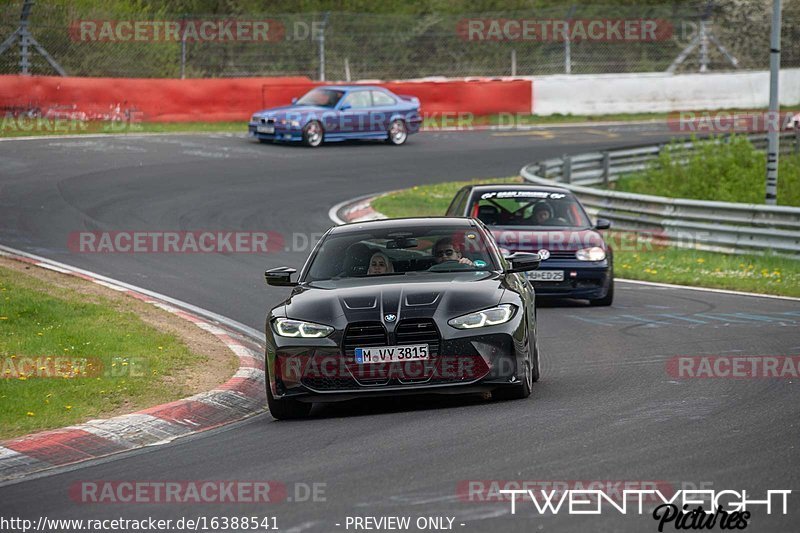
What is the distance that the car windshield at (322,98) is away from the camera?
33.7m

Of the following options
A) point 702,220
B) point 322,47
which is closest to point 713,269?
point 702,220

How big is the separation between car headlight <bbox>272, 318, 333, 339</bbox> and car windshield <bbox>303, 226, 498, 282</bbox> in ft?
3.19

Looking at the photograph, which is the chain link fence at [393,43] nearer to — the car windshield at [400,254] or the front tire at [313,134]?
the front tire at [313,134]

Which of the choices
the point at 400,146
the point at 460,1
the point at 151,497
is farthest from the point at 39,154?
the point at 460,1

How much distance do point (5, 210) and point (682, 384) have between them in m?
15.1

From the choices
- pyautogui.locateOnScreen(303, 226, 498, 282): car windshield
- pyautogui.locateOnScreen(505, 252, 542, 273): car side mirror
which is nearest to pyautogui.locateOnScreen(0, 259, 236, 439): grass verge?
pyautogui.locateOnScreen(303, 226, 498, 282): car windshield

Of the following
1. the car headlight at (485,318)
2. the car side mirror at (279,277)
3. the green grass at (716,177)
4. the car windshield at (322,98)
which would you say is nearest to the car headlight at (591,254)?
the car side mirror at (279,277)

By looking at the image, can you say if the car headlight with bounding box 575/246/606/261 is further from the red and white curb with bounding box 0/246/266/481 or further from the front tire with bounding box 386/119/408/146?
the front tire with bounding box 386/119/408/146

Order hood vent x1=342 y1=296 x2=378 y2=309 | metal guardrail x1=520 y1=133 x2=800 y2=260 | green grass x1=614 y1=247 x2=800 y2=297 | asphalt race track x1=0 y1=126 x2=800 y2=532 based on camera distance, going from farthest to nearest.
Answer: metal guardrail x1=520 y1=133 x2=800 y2=260, green grass x1=614 y1=247 x2=800 y2=297, hood vent x1=342 y1=296 x2=378 y2=309, asphalt race track x1=0 y1=126 x2=800 y2=532

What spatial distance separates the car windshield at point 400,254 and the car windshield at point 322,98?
23.5 metres

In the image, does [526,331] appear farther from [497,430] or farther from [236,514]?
[236,514]

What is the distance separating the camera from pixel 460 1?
184 ft

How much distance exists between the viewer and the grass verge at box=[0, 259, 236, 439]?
924 cm

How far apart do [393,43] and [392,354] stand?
104ft
